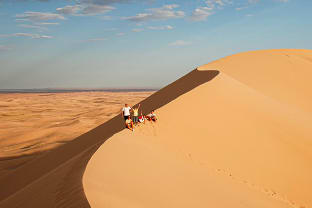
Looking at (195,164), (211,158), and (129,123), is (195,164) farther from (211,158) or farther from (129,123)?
(129,123)

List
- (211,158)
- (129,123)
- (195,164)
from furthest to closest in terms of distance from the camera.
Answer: (129,123), (211,158), (195,164)

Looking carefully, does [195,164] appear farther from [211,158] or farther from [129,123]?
[129,123]

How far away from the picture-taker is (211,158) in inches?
318

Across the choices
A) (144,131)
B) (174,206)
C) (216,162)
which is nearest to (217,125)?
(216,162)

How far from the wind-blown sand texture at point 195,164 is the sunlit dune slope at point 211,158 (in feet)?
0.09

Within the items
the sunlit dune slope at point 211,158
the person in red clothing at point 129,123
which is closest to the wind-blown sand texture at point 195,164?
the sunlit dune slope at point 211,158

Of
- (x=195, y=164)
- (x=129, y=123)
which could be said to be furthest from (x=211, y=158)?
(x=129, y=123)

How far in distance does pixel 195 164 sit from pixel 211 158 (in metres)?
0.86

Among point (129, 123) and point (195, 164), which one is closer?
point (195, 164)

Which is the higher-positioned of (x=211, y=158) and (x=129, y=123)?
(x=129, y=123)

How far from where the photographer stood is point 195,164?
7.43m

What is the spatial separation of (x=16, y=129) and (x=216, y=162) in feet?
78.0

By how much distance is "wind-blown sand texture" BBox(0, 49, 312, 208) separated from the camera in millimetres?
4789

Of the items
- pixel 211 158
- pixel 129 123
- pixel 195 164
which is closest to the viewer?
pixel 195 164
